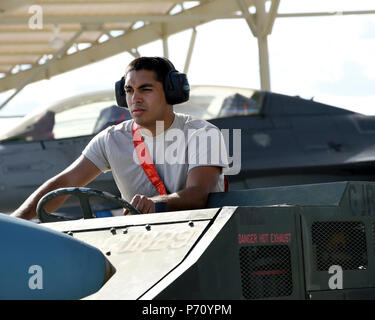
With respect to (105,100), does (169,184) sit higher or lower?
lower

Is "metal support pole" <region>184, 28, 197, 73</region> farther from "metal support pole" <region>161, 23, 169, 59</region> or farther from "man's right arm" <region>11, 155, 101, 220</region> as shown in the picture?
"man's right arm" <region>11, 155, 101, 220</region>

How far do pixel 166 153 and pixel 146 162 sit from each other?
0.10m

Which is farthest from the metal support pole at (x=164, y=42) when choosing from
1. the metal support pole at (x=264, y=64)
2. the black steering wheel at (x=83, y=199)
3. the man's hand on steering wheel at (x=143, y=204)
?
the man's hand on steering wheel at (x=143, y=204)

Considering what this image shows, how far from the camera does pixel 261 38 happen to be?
51.3 ft

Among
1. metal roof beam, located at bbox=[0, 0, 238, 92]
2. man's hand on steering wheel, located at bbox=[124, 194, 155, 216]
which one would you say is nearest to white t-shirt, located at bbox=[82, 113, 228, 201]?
man's hand on steering wheel, located at bbox=[124, 194, 155, 216]

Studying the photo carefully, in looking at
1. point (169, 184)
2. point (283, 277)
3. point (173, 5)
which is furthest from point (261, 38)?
point (283, 277)

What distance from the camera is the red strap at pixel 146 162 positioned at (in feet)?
11.5

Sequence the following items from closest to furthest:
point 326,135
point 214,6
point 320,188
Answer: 1. point 320,188
2. point 326,135
3. point 214,6

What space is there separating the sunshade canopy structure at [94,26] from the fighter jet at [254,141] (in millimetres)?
6119

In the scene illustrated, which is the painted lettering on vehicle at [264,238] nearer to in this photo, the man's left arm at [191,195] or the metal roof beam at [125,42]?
the man's left arm at [191,195]

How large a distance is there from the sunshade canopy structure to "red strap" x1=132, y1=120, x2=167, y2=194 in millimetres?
11765
